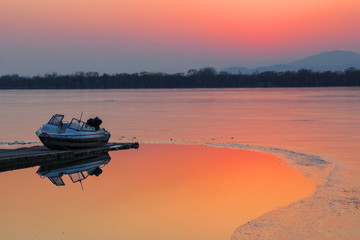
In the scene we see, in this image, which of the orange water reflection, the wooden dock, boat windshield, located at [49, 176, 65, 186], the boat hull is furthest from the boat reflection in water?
the boat hull

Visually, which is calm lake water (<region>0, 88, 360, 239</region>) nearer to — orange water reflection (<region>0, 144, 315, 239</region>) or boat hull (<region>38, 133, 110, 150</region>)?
orange water reflection (<region>0, 144, 315, 239</region>)

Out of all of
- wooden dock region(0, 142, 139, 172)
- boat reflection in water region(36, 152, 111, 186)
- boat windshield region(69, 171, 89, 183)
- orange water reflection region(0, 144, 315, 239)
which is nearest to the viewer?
orange water reflection region(0, 144, 315, 239)

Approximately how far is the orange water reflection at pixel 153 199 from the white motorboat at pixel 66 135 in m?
2.72

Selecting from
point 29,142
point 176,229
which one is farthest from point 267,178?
point 29,142

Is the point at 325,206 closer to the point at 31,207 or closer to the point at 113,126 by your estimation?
the point at 31,207

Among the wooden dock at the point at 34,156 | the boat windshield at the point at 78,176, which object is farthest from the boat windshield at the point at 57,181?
the wooden dock at the point at 34,156

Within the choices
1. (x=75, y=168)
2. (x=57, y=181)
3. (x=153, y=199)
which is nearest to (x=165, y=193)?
(x=153, y=199)

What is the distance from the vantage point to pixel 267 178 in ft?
52.5

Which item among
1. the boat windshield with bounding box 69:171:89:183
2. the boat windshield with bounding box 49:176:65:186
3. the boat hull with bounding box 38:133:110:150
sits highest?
the boat hull with bounding box 38:133:110:150

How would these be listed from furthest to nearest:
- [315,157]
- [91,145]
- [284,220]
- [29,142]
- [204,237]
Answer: [29,142], [91,145], [315,157], [284,220], [204,237]

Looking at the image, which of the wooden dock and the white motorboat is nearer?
the wooden dock

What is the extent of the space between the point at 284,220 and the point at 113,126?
25.1m

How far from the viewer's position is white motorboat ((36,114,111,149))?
20.7 m

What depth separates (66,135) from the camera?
20875 millimetres
